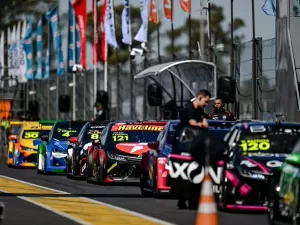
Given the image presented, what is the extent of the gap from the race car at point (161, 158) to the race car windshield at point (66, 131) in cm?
1115

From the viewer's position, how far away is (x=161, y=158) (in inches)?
843

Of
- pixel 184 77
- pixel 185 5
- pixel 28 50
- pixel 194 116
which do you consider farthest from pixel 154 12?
pixel 194 116

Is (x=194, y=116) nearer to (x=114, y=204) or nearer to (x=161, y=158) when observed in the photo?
(x=161, y=158)

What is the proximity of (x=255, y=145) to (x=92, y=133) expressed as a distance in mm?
12241

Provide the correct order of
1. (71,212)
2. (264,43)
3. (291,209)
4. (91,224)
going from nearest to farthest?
(291,209) → (91,224) → (71,212) → (264,43)

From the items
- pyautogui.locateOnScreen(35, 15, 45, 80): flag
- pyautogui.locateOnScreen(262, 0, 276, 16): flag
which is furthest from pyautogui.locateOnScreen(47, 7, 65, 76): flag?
pyautogui.locateOnScreen(262, 0, 276, 16): flag

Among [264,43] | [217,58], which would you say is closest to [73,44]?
[217,58]

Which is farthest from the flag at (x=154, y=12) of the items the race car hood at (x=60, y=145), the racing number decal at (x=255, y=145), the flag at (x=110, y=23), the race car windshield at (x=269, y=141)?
the racing number decal at (x=255, y=145)

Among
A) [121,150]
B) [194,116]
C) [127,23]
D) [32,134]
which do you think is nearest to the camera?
[194,116]

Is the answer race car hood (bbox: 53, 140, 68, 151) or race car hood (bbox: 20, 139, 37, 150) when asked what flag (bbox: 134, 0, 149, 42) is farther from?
race car hood (bbox: 53, 140, 68, 151)

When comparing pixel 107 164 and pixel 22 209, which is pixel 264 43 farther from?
pixel 22 209

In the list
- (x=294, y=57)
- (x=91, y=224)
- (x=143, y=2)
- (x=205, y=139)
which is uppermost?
(x=143, y=2)

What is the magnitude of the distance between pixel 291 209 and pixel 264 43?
1928cm

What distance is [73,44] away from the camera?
5744 cm
